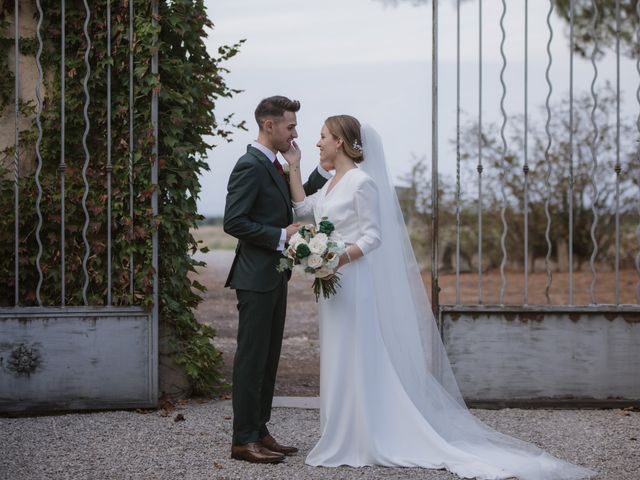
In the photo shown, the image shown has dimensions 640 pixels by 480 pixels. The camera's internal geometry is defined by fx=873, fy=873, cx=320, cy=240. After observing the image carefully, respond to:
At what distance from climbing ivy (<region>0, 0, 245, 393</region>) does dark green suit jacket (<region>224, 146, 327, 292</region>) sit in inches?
62.8

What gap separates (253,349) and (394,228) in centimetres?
105

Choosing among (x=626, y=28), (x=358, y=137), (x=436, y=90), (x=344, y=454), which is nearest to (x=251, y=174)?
(x=358, y=137)

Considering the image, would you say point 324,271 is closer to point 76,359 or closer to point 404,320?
point 404,320

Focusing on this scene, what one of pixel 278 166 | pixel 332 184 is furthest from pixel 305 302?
pixel 278 166

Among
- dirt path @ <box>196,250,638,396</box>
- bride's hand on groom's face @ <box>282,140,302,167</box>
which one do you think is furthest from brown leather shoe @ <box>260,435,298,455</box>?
dirt path @ <box>196,250,638,396</box>

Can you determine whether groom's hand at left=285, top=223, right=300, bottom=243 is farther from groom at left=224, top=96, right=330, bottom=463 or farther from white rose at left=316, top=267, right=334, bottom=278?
white rose at left=316, top=267, right=334, bottom=278

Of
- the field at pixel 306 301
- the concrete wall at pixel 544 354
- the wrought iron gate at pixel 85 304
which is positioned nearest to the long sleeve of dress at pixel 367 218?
the concrete wall at pixel 544 354

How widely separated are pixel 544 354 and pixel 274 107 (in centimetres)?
284

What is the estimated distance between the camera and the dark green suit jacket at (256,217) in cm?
443

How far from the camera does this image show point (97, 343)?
5.96 m

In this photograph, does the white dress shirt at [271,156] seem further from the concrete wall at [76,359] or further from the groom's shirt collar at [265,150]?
the concrete wall at [76,359]

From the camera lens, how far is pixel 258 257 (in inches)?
179

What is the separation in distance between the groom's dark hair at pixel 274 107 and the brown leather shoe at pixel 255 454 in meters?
1.69

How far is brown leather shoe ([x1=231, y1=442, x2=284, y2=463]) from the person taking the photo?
4.55 metres
